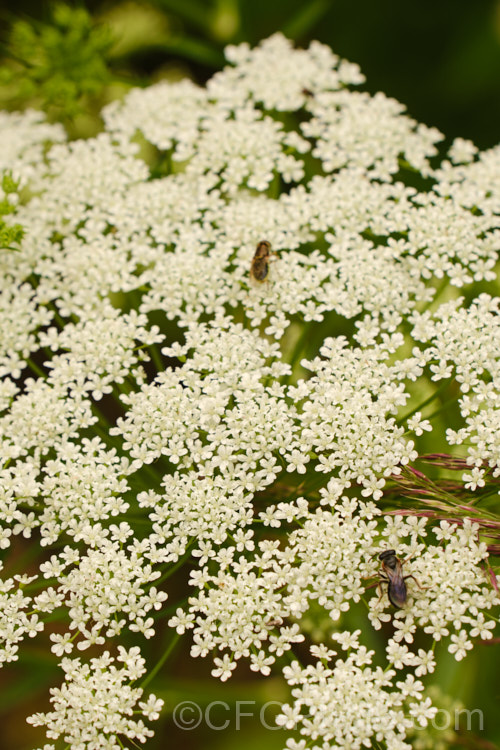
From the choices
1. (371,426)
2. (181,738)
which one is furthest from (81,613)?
(181,738)

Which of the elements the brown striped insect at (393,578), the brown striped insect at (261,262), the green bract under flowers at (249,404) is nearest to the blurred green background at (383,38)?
the green bract under flowers at (249,404)

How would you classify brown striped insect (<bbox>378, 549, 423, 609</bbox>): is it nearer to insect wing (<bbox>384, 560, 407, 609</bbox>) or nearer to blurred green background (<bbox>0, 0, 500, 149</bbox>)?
insect wing (<bbox>384, 560, 407, 609</bbox>)

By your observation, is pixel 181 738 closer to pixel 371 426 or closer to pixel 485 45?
pixel 371 426

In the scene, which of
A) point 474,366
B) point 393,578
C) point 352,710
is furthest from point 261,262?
point 352,710

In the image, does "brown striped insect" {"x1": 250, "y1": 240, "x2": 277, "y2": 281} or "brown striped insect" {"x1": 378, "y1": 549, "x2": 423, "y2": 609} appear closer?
"brown striped insect" {"x1": 378, "y1": 549, "x2": 423, "y2": 609}

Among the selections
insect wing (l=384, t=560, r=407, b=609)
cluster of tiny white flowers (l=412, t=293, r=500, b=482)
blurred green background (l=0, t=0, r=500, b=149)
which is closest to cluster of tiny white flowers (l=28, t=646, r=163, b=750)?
insect wing (l=384, t=560, r=407, b=609)

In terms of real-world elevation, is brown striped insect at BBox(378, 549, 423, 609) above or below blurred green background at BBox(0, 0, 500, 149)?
below

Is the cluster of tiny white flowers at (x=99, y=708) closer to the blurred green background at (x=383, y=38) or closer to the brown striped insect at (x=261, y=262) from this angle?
the brown striped insect at (x=261, y=262)
